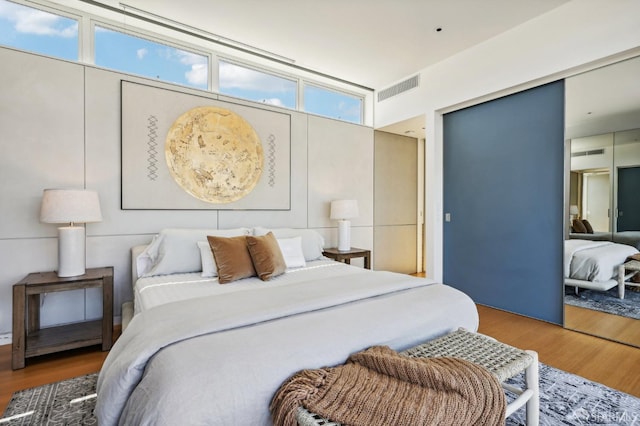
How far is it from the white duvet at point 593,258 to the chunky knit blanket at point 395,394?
2433mm

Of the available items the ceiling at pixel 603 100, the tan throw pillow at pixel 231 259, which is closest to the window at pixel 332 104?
the tan throw pillow at pixel 231 259

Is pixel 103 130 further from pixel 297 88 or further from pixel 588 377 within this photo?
pixel 588 377

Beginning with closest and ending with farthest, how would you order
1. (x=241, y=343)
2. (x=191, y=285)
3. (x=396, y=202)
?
(x=241, y=343) < (x=191, y=285) < (x=396, y=202)

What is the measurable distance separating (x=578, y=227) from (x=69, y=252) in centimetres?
443

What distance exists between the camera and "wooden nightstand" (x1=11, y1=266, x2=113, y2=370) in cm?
220

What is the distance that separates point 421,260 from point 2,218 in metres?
5.32

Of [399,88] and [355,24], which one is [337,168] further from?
[355,24]

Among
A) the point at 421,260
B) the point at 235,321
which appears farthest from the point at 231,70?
the point at 421,260

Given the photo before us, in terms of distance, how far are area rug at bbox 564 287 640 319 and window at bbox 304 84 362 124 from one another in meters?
3.38

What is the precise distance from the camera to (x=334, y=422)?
1048mm

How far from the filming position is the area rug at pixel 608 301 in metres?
2.67

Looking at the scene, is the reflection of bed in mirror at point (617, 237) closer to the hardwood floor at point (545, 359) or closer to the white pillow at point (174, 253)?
the hardwood floor at point (545, 359)

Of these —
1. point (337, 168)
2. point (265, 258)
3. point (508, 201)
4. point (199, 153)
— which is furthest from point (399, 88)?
point (265, 258)

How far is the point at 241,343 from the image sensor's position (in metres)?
1.25
